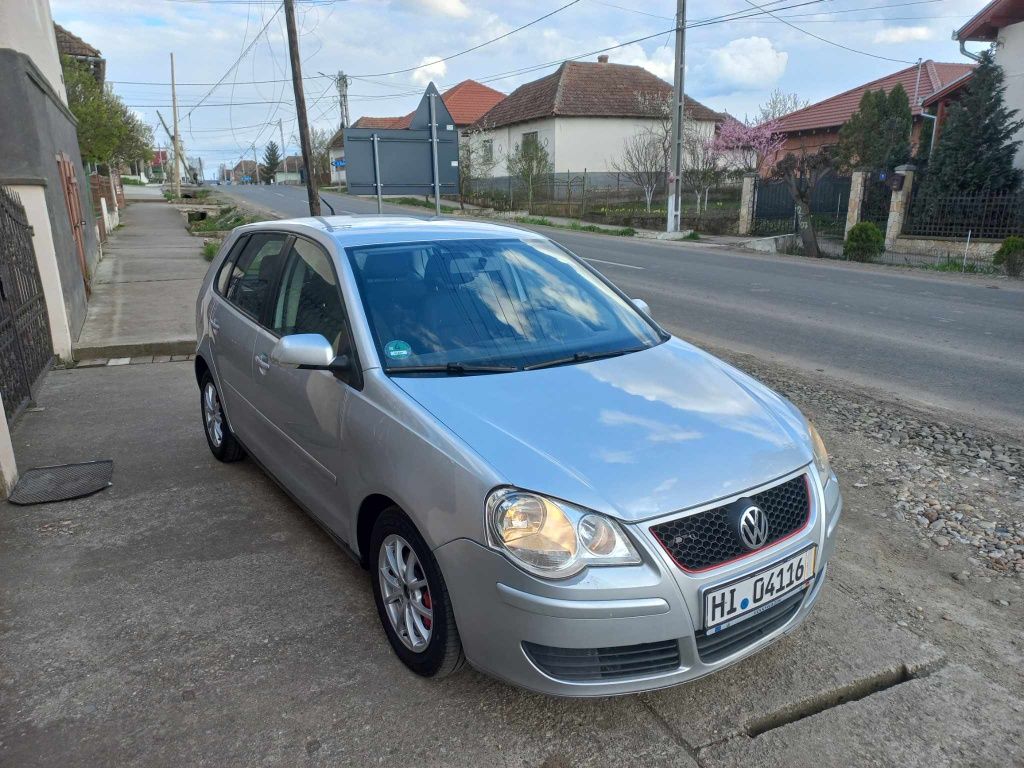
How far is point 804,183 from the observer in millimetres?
21875

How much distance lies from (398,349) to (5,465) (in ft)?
9.86

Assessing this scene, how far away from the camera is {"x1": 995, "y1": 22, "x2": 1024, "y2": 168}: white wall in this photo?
69.2 ft

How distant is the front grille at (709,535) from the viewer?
2.28 metres

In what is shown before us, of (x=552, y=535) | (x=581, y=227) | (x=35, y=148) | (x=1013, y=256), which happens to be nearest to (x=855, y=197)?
(x=1013, y=256)

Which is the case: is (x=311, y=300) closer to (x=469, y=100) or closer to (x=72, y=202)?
(x=72, y=202)

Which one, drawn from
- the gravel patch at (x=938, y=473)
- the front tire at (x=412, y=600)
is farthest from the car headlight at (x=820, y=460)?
the front tire at (x=412, y=600)

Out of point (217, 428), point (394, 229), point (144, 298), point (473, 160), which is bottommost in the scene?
point (144, 298)

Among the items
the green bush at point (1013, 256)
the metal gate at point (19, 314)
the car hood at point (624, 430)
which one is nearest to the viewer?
the car hood at point (624, 430)

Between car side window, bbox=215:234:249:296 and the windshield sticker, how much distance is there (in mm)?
2039

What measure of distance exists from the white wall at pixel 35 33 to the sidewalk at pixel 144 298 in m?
3.21

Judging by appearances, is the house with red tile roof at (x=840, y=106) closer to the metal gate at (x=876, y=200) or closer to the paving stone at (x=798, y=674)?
the metal gate at (x=876, y=200)

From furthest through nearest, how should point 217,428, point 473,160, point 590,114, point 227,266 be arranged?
point 473,160 < point 590,114 < point 217,428 < point 227,266

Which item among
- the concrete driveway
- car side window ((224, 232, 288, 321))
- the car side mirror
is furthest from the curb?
the car side mirror

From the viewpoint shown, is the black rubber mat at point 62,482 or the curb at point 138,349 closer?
the black rubber mat at point 62,482
